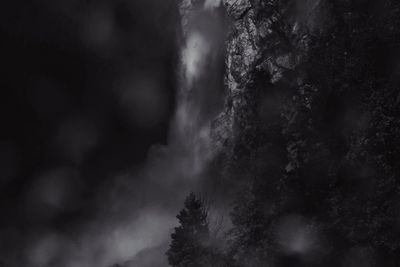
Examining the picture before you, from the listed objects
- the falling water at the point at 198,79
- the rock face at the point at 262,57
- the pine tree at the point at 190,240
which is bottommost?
the pine tree at the point at 190,240

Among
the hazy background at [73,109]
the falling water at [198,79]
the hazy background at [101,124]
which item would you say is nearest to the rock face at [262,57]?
the falling water at [198,79]

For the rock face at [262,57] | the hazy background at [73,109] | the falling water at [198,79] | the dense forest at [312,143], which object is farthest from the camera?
the falling water at [198,79]

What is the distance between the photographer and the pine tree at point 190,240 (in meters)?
31.5

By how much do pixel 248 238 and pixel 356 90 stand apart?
11.6 metres

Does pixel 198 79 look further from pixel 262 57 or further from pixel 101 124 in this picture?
pixel 101 124

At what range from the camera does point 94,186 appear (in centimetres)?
4656

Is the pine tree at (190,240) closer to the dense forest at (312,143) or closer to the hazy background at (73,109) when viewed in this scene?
the dense forest at (312,143)

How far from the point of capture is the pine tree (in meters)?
31.5

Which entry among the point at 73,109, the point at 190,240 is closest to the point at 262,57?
the point at 190,240

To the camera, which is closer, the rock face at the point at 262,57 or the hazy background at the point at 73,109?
the rock face at the point at 262,57

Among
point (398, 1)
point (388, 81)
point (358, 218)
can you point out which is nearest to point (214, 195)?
point (358, 218)

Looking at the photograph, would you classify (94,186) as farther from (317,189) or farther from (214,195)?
A: (317,189)

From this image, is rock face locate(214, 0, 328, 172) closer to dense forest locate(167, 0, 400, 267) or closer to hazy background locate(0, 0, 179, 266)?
dense forest locate(167, 0, 400, 267)

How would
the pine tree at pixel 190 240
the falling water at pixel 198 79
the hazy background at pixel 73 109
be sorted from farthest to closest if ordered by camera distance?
1. the falling water at pixel 198 79
2. the hazy background at pixel 73 109
3. the pine tree at pixel 190 240
